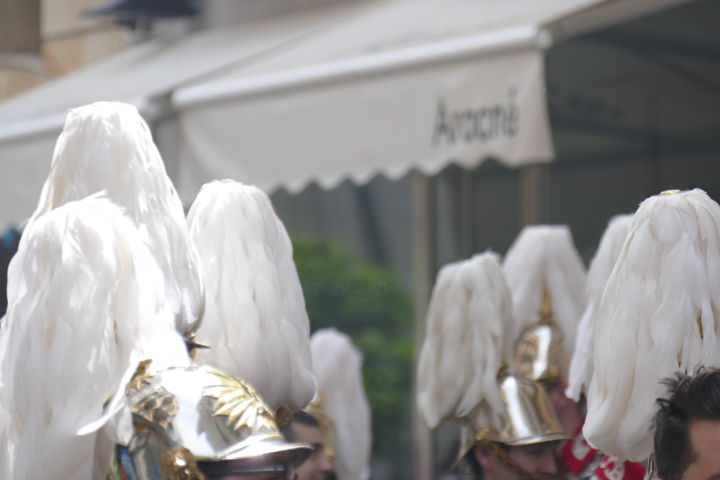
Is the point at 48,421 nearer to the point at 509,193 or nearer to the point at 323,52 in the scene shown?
the point at 323,52

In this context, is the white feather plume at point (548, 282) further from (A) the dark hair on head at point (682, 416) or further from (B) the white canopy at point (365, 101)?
(A) the dark hair on head at point (682, 416)

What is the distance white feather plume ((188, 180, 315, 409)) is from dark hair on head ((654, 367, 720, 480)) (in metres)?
1.01

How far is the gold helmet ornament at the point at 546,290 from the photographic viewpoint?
16.2 feet

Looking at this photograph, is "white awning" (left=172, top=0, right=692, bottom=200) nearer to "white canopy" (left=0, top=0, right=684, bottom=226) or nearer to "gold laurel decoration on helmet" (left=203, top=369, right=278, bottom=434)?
"white canopy" (left=0, top=0, right=684, bottom=226)

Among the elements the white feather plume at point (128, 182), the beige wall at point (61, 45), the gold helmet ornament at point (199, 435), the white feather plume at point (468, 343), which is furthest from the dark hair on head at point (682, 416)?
the beige wall at point (61, 45)

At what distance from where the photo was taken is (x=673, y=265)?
9.65 ft

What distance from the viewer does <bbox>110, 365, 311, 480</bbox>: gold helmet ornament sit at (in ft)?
8.16

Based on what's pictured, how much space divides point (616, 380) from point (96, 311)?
1050 mm

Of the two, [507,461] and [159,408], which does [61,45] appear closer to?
[507,461]

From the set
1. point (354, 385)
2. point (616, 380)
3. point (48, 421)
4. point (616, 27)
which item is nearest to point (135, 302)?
point (48, 421)

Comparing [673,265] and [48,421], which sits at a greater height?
Answer: [673,265]

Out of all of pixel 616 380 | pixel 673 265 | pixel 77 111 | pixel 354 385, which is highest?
pixel 77 111

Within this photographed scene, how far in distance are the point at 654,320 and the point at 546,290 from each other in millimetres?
2179

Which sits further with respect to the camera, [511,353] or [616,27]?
[616,27]
